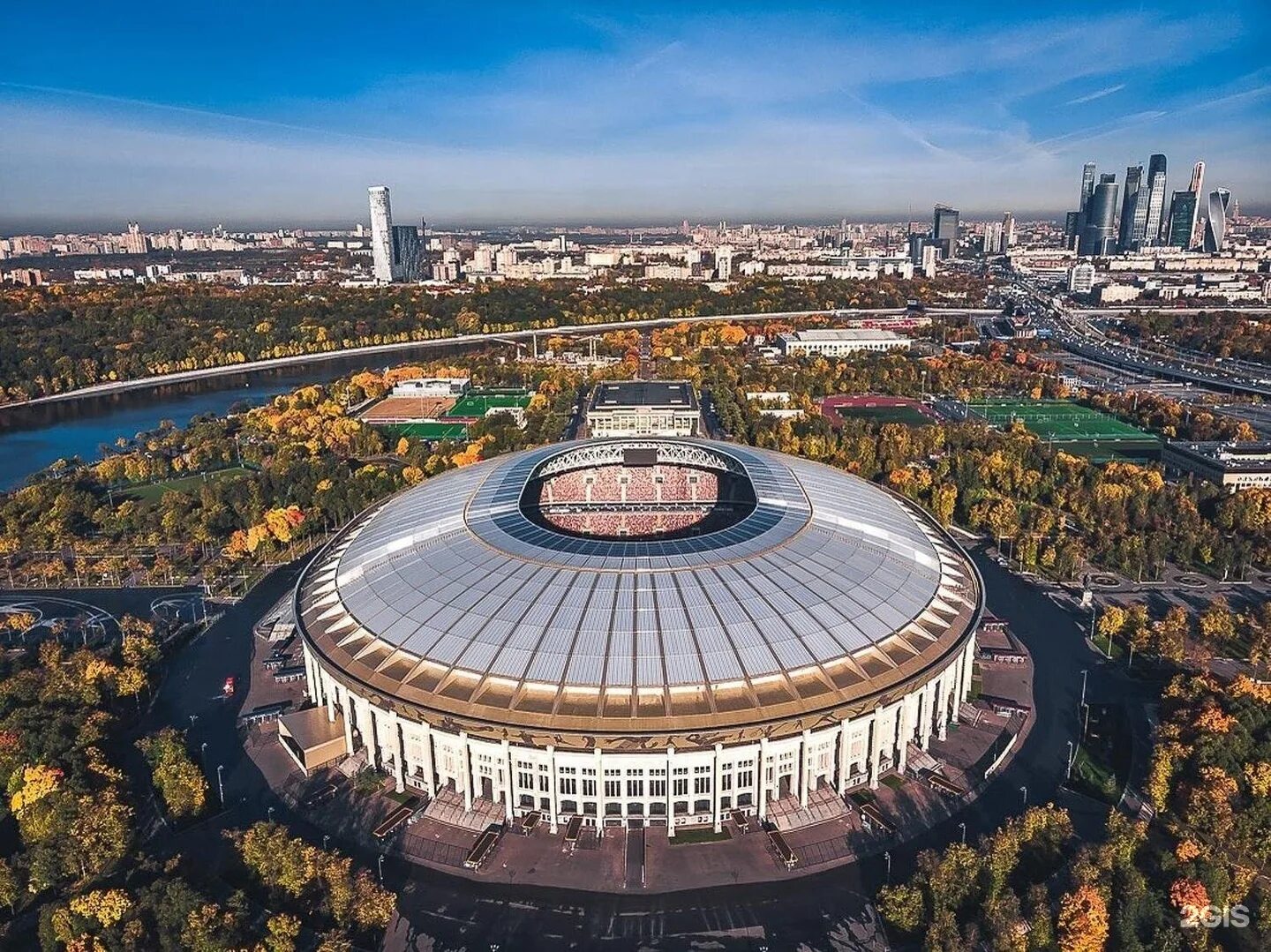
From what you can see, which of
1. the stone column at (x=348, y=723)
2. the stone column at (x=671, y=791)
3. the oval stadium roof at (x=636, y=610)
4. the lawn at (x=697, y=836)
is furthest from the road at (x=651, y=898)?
the oval stadium roof at (x=636, y=610)

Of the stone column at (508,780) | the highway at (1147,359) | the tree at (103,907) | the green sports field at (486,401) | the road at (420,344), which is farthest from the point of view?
the road at (420,344)

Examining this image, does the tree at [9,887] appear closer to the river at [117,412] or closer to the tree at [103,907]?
the tree at [103,907]

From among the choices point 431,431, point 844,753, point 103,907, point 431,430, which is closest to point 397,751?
point 103,907

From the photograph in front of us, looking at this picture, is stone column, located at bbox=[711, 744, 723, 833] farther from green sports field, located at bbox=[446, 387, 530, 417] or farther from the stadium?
green sports field, located at bbox=[446, 387, 530, 417]

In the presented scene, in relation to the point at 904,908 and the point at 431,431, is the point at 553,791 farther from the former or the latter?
the point at 431,431

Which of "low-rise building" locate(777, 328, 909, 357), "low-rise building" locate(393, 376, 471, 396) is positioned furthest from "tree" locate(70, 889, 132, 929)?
"low-rise building" locate(777, 328, 909, 357)

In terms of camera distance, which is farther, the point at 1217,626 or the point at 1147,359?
the point at 1147,359
